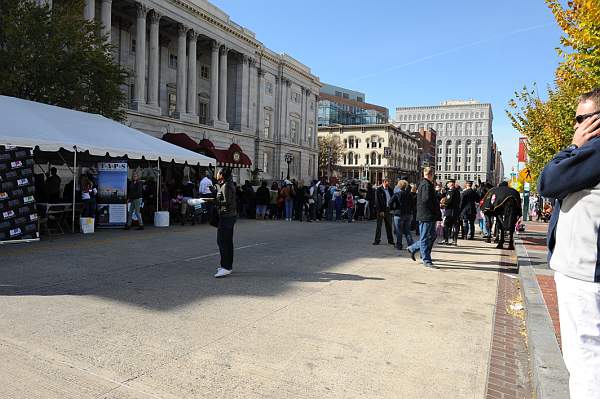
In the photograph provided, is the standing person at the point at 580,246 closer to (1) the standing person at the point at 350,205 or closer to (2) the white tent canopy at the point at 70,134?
(2) the white tent canopy at the point at 70,134

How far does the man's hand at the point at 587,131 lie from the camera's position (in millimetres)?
2539


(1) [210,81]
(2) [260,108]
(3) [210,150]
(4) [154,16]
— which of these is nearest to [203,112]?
(1) [210,81]

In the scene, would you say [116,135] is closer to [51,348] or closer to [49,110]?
[49,110]

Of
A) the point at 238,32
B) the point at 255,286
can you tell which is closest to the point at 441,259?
the point at 255,286

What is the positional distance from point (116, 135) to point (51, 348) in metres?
12.6

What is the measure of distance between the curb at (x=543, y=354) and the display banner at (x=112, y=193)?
497 inches

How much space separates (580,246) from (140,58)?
126 feet

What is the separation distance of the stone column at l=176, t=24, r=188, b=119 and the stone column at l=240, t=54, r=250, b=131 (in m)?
10.1

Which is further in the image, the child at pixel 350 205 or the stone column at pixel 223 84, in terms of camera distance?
the stone column at pixel 223 84

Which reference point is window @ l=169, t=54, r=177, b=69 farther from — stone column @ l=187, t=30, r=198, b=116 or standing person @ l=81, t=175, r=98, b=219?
standing person @ l=81, t=175, r=98, b=219

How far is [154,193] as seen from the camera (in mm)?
17750

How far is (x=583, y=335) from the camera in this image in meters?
2.44

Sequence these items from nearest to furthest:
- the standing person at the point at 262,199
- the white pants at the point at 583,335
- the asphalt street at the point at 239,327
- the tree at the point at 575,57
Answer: the white pants at the point at 583,335, the asphalt street at the point at 239,327, the tree at the point at 575,57, the standing person at the point at 262,199

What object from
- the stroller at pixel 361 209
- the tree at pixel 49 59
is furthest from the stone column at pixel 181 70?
the stroller at pixel 361 209
